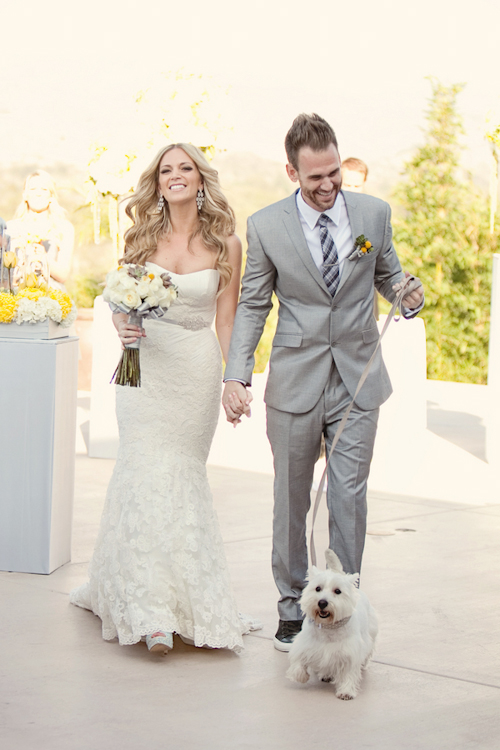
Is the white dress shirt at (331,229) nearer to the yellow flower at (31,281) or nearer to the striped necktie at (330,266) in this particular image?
the striped necktie at (330,266)

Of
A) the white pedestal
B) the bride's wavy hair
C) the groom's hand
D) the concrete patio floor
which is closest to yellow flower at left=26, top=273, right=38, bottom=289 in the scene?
the white pedestal

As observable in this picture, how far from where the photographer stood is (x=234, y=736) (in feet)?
9.82

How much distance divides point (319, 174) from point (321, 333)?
20.8 inches

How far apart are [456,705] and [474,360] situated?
37.5 feet

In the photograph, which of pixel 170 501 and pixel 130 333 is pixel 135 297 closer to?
pixel 130 333

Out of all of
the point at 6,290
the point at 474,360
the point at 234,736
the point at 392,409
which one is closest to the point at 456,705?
the point at 234,736

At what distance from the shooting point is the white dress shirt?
142 inches

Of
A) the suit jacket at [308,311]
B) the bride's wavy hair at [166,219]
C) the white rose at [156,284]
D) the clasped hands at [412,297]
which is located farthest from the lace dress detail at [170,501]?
the clasped hands at [412,297]

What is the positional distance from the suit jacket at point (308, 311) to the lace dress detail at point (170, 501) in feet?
1.23

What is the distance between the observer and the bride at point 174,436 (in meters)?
3.84

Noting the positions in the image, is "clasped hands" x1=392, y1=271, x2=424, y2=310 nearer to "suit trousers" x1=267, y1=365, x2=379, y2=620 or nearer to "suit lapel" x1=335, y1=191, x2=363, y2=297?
"suit lapel" x1=335, y1=191, x2=363, y2=297

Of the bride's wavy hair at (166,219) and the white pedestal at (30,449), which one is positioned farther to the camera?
the white pedestal at (30,449)

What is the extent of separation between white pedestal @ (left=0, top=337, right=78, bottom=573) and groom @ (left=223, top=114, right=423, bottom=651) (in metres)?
1.35

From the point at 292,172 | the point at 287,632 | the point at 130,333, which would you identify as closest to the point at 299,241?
the point at 292,172
